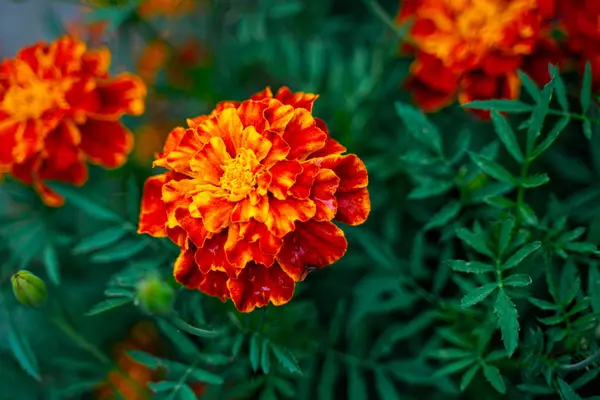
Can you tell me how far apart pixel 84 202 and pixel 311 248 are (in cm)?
35

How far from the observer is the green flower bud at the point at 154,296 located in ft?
2.08

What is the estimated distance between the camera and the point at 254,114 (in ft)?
2.24

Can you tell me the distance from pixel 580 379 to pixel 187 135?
0.48m

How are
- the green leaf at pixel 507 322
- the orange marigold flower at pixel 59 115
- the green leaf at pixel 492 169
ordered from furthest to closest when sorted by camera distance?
the orange marigold flower at pixel 59 115
the green leaf at pixel 492 169
the green leaf at pixel 507 322

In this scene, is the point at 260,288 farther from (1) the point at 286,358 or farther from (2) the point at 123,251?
(2) the point at 123,251

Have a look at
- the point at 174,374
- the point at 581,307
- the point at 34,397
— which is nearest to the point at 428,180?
the point at 581,307

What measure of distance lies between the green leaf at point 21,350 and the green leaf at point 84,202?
0.53 ft

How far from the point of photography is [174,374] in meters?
0.79

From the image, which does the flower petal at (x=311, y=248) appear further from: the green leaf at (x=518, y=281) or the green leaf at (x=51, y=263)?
the green leaf at (x=51, y=263)

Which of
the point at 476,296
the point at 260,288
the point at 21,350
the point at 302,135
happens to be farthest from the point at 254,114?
the point at 21,350

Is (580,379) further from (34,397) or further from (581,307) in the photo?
(34,397)

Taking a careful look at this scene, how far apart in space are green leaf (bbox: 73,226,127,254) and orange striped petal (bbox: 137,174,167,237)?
0.10m

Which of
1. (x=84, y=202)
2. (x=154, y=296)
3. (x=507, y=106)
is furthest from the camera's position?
(x=84, y=202)

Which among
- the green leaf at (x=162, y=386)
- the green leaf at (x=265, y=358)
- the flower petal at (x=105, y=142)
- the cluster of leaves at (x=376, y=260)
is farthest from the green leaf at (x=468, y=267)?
the flower petal at (x=105, y=142)
